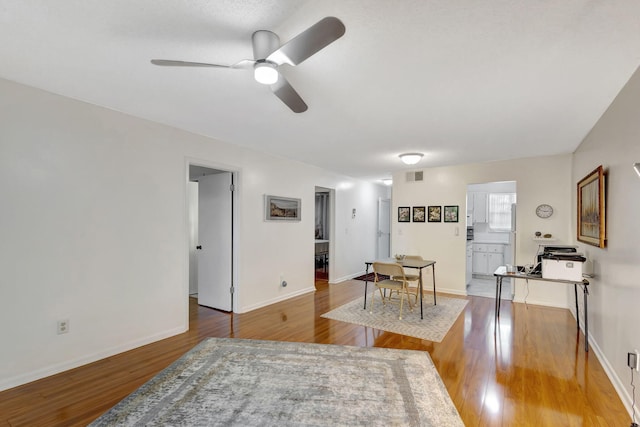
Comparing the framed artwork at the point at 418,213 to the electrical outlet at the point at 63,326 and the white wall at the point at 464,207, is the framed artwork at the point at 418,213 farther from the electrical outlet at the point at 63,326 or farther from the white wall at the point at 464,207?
the electrical outlet at the point at 63,326

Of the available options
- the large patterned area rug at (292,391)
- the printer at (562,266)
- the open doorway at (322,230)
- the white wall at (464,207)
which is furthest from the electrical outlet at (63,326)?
the open doorway at (322,230)

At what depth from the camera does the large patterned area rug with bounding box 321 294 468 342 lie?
11.8ft

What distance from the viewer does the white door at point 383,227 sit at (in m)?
8.19

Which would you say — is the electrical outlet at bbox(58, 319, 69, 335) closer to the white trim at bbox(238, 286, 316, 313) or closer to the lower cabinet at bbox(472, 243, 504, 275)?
the white trim at bbox(238, 286, 316, 313)

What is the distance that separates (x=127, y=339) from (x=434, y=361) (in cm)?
302

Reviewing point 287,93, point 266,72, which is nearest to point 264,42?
point 266,72

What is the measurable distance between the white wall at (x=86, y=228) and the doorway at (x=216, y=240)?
54 centimetres

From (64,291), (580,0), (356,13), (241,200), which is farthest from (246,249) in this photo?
(580,0)

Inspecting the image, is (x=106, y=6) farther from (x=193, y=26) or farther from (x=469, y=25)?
(x=469, y=25)

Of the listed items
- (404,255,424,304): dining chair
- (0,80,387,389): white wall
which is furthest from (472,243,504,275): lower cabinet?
(0,80,387,389): white wall

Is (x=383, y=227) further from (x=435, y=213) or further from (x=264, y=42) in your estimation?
(x=264, y=42)

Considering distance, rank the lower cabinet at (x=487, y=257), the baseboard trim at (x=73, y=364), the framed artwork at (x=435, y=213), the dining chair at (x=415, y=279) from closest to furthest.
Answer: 1. the baseboard trim at (x=73, y=364)
2. the dining chair at (x=415, y=279)
3. the framed artwork at (x=435, y=213)
4. the lower cabinet at (x=487, y=257)

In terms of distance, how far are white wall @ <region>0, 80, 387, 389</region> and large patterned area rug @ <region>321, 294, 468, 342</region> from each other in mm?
2160

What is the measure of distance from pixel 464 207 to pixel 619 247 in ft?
10.2
